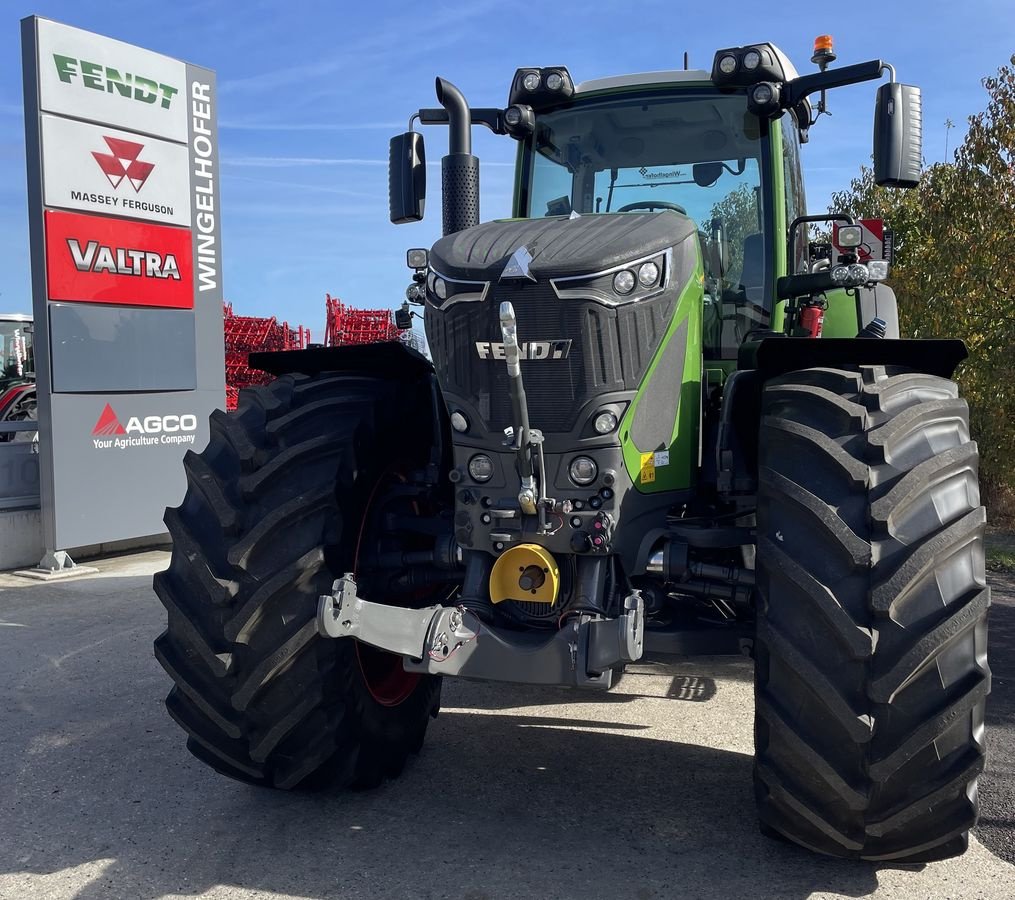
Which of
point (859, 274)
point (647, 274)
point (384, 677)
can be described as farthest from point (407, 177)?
point (384, 677)

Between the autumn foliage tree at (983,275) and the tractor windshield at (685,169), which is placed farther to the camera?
the autumn foliage tree at (983,275)

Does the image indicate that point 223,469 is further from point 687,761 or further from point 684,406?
point 687,761

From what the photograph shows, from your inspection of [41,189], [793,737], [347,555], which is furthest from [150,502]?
[793,737]

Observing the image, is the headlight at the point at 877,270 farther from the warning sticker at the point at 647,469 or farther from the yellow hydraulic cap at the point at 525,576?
the yellow hydraulic cap at the point at 525,576

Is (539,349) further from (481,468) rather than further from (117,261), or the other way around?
(117,261)

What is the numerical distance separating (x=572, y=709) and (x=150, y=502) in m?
5.60

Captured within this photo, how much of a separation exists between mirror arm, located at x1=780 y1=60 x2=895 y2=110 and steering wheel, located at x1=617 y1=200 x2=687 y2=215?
1.94ft

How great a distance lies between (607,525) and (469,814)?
1.21 metres

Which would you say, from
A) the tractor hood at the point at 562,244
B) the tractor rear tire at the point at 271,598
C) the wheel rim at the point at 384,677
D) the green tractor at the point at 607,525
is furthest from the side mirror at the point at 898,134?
the wheel rim at the point at 384,677

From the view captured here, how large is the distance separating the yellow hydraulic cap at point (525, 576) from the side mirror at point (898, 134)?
207 centimetres

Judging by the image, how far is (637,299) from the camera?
3.13m

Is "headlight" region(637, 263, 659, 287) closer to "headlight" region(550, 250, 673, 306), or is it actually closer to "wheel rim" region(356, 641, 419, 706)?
"headlight" region(550, 250, 673, 306)

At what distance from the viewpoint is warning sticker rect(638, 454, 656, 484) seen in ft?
10.5

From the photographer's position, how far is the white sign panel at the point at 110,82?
819cm
